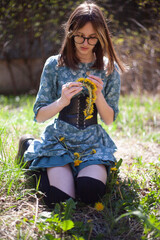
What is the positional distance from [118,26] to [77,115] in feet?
8.90

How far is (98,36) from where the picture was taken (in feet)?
5.40

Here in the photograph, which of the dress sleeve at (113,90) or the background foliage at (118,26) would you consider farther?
the background foliage at (118,26)

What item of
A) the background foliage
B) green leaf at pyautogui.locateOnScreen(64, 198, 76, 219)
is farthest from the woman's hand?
the background foliage

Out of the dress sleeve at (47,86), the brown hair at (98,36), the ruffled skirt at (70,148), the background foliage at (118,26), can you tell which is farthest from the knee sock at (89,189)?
the background foliage at (118,26)

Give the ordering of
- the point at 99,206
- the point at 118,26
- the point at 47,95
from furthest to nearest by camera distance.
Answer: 1. the point at 118,26
2. the point at 47,95
3. the point at 99,206

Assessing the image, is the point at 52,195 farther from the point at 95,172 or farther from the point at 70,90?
the point at 70,90

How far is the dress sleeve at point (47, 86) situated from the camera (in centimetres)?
172

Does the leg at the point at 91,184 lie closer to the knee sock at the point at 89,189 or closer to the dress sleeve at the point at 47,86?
the knee sock at the point at 89,189

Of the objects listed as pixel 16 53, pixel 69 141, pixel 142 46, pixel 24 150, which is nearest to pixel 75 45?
pixel 69 141

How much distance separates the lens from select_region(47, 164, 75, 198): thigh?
1474 millimetres

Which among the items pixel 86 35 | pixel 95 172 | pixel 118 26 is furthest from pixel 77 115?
pixel 118 26

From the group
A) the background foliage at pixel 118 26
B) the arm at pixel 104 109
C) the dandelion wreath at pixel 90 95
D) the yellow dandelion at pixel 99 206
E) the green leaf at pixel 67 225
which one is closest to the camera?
the green leaf at pixel 67 225

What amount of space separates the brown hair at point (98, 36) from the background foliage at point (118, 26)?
0.46 m

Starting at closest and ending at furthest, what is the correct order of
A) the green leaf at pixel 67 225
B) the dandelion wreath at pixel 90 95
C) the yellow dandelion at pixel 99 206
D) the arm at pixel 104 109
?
the green leaf at pixel 67 225 → the yellow dandelion at pixel 99 206 → the dandelion wreath at pixel 90 95 → the arm at pixel 104 109
